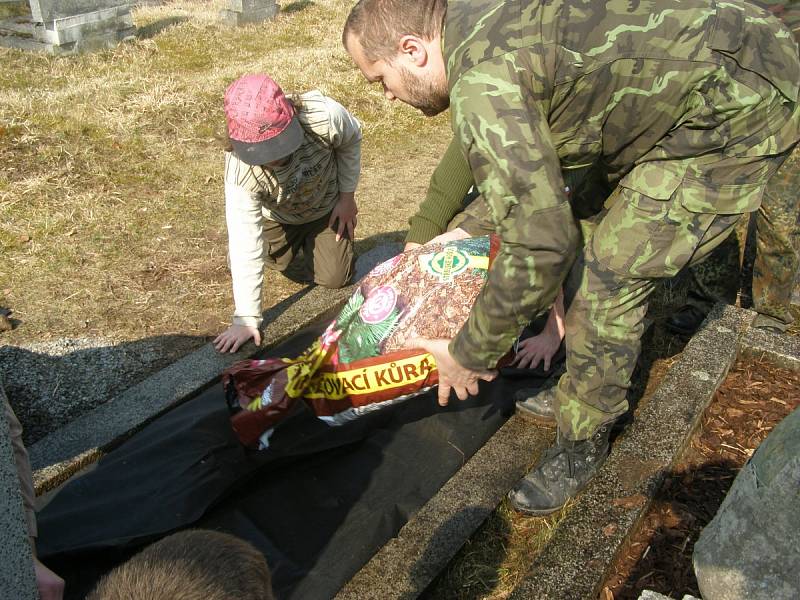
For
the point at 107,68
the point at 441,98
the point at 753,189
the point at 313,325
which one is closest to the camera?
the point at 441,98

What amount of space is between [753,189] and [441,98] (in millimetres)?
966

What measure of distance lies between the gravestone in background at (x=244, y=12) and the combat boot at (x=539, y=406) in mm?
9030

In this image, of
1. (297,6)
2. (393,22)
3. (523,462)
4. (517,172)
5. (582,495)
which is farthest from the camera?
(297,6)

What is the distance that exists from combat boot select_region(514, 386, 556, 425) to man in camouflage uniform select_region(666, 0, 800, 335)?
106 centimetres

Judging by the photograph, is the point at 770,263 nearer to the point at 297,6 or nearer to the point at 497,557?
the point at 497,557

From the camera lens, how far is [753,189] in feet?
6.72

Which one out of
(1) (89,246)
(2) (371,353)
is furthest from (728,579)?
(1) (89,246)

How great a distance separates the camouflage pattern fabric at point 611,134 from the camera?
1.71 m

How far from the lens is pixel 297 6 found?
11719 mm

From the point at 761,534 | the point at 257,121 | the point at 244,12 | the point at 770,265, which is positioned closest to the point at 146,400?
the point at 257,121

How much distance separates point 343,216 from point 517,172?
2.26 m

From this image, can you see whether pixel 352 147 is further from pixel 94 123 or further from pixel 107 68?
pixel 107 68

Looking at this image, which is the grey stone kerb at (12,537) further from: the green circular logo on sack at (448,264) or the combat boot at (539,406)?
the combat boot at (539,406)

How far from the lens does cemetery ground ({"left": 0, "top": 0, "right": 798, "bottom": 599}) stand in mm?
3428
